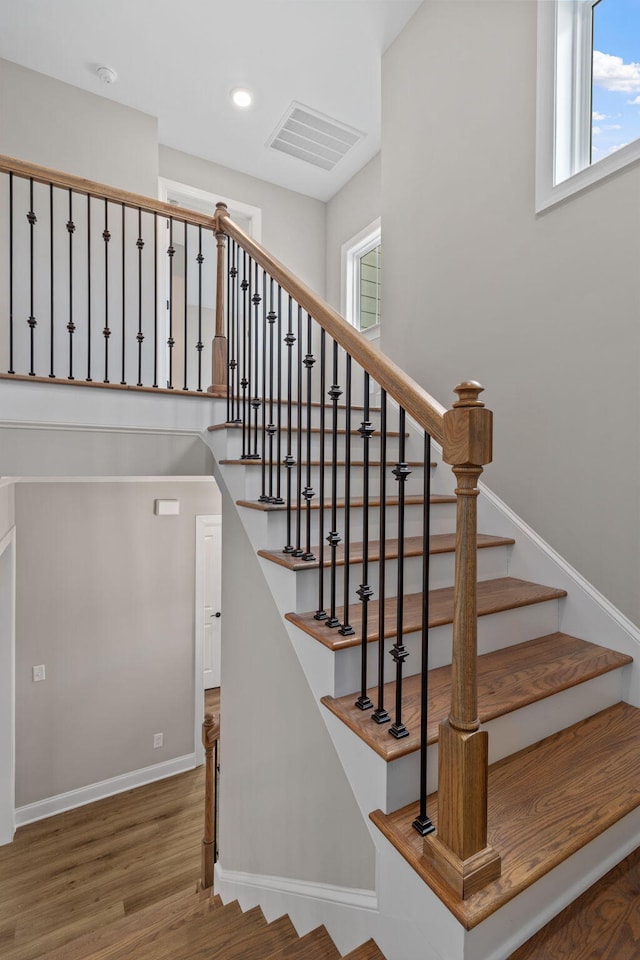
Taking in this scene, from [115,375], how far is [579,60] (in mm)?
3310

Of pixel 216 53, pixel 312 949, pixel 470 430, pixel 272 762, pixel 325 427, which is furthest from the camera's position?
pixel 216 53

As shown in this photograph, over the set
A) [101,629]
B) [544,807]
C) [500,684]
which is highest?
[500,684]

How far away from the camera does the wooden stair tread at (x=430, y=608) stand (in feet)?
4.99

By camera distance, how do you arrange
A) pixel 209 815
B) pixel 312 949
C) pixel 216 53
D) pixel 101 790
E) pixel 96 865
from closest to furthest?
pixel 312 949
pixel 209 815
pixel 216 53
pixel 96 865
pixel 101 790

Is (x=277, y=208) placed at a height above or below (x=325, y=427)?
above

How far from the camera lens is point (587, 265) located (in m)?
2.04

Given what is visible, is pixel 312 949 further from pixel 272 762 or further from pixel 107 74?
pixel 107 74

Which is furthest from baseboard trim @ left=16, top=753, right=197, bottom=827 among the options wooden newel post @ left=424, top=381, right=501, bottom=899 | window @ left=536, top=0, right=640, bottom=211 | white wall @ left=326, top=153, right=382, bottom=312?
window @ left=536, top=0, right=640, bottom=211

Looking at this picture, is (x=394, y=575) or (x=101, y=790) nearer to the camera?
(x=394, y=575)

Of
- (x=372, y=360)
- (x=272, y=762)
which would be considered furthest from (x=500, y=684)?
(x=272, y=762)

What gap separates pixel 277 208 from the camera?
497cm

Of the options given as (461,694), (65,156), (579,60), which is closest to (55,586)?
(65,156)

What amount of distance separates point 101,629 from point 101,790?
139cm

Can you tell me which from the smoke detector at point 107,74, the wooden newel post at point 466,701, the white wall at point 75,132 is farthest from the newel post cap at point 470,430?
the smoke detector at point 107,74
